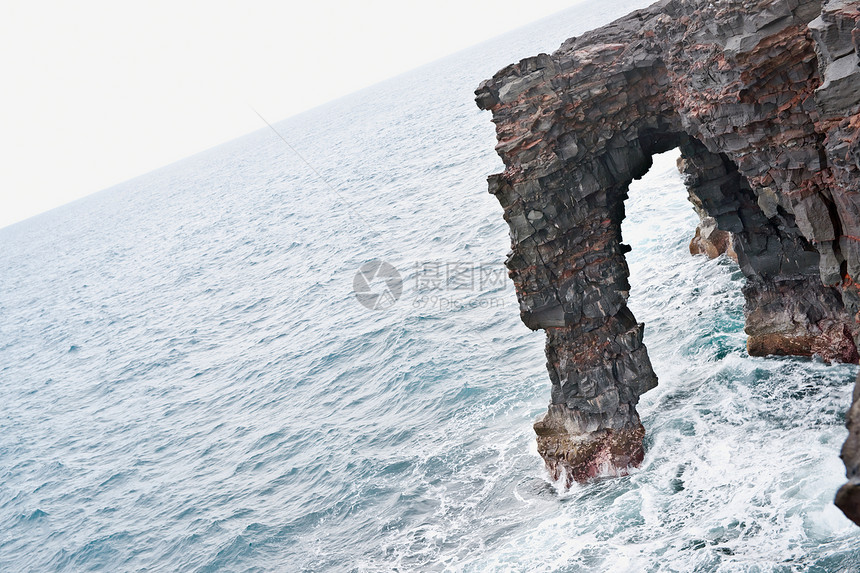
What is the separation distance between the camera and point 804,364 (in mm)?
26891

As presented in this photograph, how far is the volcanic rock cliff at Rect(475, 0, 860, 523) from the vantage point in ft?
65.4

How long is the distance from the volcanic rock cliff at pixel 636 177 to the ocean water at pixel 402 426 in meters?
2.17

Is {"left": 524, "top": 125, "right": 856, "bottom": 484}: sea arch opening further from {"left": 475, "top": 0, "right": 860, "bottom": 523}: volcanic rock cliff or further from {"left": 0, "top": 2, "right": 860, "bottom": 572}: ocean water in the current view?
{"left": 0, "top": 2, "right": 860, "bottom": 572}: ocean water

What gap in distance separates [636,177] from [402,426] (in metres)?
A: 18.3

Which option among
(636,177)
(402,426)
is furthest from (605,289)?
(402,426)

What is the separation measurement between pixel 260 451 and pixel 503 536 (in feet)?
62.8

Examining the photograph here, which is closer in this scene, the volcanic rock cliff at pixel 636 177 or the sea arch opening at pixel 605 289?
the volcanic rock cliff at pixel 636 177

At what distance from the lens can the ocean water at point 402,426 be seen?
74.6ft

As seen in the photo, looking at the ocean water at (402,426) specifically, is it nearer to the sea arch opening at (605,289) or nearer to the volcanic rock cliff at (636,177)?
the sea arch opening at (605,289)

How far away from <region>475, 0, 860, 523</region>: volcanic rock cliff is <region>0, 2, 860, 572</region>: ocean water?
85.4 inches

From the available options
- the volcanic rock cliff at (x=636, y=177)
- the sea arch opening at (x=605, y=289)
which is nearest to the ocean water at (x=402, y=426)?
the sea arch opening at (x=605, y=289)

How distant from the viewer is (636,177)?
90.8 feet

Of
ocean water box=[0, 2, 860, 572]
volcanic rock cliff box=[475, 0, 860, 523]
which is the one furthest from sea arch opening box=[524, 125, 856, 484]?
ocean water box=[0, 2, 860, 572]

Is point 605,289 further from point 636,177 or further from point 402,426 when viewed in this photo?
point 402,426
